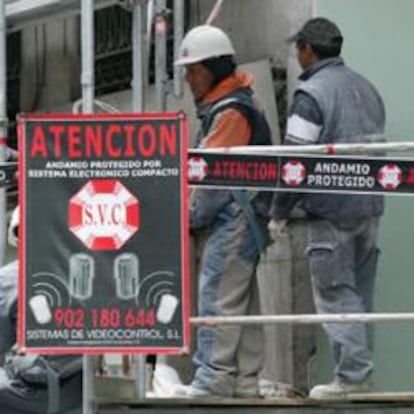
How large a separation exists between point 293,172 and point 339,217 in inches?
24.6

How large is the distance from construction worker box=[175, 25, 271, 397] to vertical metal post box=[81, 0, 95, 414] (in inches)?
22.9

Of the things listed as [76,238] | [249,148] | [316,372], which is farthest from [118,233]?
[316,372]

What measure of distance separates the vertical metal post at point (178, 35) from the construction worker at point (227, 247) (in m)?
1.40

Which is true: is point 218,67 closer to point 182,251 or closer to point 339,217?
point 339,217

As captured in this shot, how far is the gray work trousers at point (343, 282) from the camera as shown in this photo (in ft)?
22.1

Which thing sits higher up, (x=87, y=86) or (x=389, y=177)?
(x=87, y=86)

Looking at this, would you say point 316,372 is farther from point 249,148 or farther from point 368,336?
point 249,148

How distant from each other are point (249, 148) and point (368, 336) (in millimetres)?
1224

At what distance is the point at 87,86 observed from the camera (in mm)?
6574

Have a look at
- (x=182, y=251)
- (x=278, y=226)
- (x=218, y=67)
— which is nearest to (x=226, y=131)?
(x=218, y=67)

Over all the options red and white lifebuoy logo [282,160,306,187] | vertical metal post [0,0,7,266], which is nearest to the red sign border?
red and white lifebuoy logo [282,160,306,187]

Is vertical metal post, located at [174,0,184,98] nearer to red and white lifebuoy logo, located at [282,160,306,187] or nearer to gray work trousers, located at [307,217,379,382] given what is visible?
gray work trousers, located at [307,217,379,382]

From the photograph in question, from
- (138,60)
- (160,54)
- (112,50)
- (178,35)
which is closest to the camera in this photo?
(138,60)

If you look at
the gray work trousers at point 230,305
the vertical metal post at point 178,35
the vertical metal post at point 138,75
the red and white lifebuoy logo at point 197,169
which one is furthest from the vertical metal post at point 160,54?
the red and white lifebuoy logo at point 197,169
